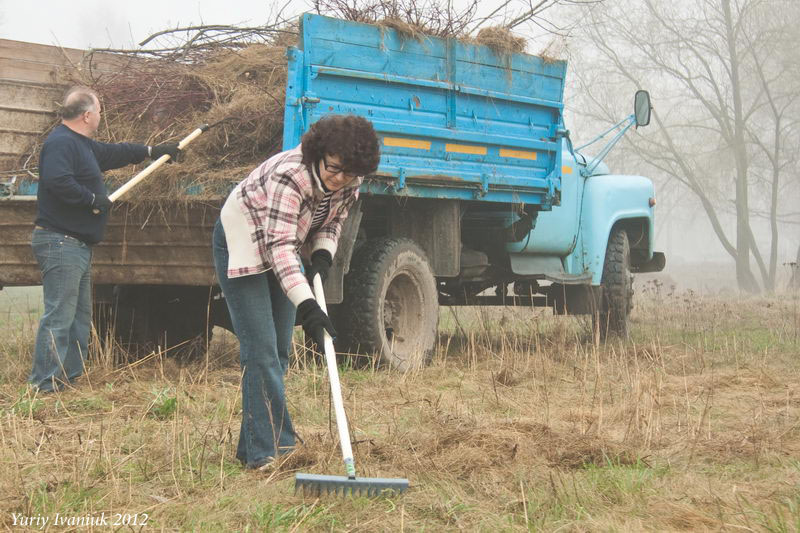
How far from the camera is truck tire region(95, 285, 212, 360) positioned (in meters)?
7.82

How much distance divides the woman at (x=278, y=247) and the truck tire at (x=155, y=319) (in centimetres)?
326

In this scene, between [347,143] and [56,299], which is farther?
[56,299]

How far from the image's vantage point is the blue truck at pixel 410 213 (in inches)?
264

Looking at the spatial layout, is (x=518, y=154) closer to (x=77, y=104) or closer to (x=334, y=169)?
(x=77, y=104)

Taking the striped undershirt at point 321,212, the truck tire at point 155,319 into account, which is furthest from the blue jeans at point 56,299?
the striped undershirt at point 321,212

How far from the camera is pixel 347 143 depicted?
404cm

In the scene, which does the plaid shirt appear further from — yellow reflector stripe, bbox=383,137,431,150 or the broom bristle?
yellow reflector stripe, bbox=383,137,431,150

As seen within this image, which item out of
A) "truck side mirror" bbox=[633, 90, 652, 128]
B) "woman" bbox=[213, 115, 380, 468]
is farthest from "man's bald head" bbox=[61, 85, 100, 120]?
"truck side mirror" bbox=[633, 90, 652, 128]

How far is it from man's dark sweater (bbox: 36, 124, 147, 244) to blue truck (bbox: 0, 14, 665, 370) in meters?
0.35

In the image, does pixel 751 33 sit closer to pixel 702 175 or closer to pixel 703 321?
pixel 702 175

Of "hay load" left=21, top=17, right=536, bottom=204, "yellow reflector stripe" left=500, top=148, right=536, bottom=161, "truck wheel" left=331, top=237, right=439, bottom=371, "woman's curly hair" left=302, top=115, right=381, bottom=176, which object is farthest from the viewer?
"yellow reflector stripe" left=500, top=148, right=536, bottom=161

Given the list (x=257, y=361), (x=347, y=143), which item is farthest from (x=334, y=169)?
(x=257, y=361)

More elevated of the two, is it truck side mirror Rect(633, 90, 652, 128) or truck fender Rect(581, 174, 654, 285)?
truck side mirror Rect(633, 90, 652, 128)

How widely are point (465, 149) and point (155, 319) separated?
2648 mm
